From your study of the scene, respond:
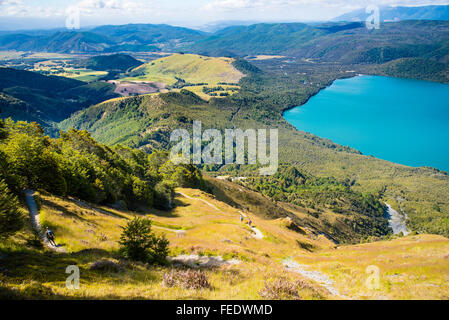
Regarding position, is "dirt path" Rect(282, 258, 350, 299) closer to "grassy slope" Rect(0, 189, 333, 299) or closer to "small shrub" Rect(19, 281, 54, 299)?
"grassy slope" Rect(0, 189, 333, 299)

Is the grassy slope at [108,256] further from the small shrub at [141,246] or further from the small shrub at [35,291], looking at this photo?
the small shrub at [141,246]

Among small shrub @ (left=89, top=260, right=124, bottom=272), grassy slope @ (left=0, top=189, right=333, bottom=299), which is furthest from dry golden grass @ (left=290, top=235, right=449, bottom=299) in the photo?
small shrub @ (left=89, top=260, right=124, bottom=272)

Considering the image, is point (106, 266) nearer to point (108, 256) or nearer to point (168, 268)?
point (108, 256)

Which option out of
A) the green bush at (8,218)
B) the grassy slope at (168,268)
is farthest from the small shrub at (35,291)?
the green bush at (8,218)

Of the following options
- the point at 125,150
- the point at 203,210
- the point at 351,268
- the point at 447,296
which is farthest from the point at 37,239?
the point at 125,150

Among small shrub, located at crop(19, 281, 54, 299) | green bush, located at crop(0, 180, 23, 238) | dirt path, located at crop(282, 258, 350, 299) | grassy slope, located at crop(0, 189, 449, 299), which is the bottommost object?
dirt path, located at crop(282, 258, 350, 299)

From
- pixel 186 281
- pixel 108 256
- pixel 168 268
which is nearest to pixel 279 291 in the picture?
pixel 186 281

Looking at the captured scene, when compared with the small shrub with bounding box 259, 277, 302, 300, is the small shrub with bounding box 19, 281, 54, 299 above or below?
above
